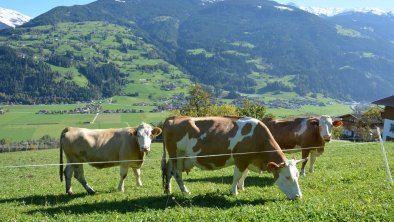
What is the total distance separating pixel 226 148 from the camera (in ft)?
45.5

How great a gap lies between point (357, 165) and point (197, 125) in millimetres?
10435

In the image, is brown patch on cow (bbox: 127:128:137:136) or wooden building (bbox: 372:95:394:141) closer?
brown patch on cow (bbox: 127:128:137:136)

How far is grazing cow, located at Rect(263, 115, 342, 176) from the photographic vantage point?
1947 centimetres

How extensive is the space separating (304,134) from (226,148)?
23.5 feet

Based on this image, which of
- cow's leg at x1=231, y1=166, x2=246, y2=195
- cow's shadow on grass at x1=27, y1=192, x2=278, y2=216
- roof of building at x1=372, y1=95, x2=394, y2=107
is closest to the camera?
cow's shadow on grass at x1=27, y1=192, x2=278, y2=216

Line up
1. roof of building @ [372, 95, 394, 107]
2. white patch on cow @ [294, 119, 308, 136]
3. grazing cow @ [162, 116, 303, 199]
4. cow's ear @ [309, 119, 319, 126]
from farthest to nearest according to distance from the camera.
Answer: roof of building @ [372, 95, 394, 107]
white patch on cow @ [294, 119, 308, 136]
cow's ear @ [309, 119, 319, 126]
grazing cow @ [162, 116, 303, 199]

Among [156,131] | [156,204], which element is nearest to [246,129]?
[156,204]

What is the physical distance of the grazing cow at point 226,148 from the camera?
42.9 ft

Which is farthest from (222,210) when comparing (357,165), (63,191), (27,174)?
(27,174)

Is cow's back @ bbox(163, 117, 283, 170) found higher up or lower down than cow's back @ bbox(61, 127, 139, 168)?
higher up

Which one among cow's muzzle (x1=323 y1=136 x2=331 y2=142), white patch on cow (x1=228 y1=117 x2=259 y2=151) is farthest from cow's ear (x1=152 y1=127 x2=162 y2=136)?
cow's muzzle (x1=323 y1=136 x2=331 y2=142)

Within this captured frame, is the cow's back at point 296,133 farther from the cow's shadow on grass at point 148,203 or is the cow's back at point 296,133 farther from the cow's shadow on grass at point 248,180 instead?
the cow's shadow on grass at point 148,203

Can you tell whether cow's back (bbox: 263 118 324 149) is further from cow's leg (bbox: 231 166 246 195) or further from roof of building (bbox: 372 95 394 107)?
roof of building (bbox: 372 95 394 107)

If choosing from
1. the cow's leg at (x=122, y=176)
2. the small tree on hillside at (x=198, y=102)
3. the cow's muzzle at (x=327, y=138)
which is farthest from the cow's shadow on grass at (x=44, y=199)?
the small tree on hillside at (x=198, y=102)
